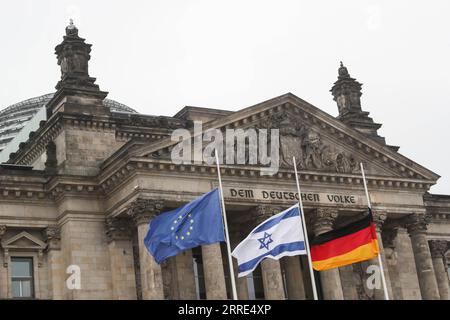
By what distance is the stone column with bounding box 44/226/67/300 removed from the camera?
37625 millimetres

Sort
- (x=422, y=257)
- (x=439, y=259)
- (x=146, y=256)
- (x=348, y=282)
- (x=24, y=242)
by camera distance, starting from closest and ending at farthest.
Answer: (x=146, y=256) → (x=24, y=242) → (x=348, y=282) → (x=422, y=257) → (x=439, y=259)

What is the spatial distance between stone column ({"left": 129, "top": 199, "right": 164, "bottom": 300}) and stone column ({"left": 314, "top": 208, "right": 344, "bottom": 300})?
8763mm

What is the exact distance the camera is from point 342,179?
41.8m

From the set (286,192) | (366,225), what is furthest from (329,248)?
(286,192)

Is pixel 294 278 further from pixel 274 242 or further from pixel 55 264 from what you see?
pixel 274 242

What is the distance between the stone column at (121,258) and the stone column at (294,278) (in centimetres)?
888

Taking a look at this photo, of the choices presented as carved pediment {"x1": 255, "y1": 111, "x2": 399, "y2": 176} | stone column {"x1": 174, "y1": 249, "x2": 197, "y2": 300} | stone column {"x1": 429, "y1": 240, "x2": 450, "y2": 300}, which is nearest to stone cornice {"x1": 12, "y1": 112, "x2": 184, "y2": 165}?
carved pediment {"x1": 255, "y1": 111, "x2": 399, "y2": 176}

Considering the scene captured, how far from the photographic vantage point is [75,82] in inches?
1612

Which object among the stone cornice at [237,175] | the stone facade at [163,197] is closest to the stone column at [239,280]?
the stone facade at [163,197]

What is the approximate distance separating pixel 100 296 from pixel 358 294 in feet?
46.9

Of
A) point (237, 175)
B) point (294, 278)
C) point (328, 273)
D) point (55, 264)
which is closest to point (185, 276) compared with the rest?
point (237, 175)

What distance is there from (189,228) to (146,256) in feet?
19.4
